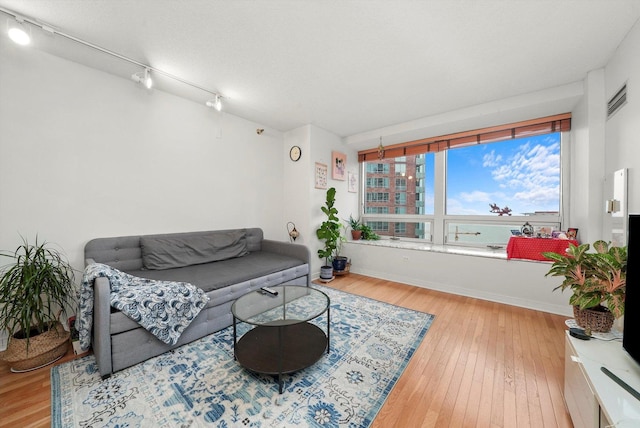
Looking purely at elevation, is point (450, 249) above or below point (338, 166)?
below

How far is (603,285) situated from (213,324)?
2860 mm

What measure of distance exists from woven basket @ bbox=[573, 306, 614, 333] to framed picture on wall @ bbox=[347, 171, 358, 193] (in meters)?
3.58

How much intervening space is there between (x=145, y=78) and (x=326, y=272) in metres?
3.32

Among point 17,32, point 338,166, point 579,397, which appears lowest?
point 579,397

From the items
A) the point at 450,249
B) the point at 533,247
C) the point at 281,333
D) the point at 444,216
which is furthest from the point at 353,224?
the point at 281,333

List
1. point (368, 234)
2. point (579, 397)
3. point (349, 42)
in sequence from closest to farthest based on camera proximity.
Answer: point (579, 397), point (349, 42), point (368, 234)

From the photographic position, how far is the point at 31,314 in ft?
5.48

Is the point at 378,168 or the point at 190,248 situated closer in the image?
the point at 190,248

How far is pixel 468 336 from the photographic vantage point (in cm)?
221

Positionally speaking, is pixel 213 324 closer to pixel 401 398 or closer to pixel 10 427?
pixel 10 427

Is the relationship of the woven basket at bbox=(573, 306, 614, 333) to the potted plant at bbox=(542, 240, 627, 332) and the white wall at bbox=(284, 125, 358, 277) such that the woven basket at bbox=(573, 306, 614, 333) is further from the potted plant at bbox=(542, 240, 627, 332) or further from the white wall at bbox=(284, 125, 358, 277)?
the white wall at bbox=(284, 125, 358, 277)

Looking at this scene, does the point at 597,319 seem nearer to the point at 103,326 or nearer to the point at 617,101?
the point at 617,101

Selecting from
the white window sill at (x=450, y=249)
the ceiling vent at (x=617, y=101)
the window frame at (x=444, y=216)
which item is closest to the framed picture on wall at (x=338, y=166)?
the window frame at (x=444, y=216)

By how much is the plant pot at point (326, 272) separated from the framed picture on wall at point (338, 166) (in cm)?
162
